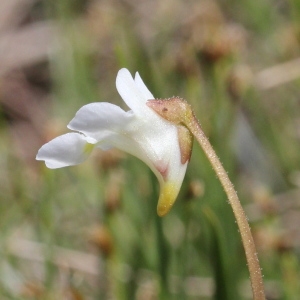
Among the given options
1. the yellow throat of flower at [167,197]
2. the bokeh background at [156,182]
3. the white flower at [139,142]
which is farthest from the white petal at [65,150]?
→ the bokeh background at [156,182]

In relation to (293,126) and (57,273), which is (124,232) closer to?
(57,273)

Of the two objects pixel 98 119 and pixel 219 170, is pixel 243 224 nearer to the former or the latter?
pixel 219 170

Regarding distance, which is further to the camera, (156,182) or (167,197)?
(156,182)

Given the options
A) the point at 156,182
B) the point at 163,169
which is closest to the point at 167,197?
the point at 163,169

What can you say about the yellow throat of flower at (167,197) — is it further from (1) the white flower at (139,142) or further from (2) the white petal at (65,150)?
(2) the white petal at (65,150)

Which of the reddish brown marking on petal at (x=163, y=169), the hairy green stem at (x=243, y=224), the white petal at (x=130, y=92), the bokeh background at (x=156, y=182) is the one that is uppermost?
the bokeh background at (x=156, y=182)

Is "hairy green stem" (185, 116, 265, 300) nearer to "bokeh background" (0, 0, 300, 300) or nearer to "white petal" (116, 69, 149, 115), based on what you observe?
"white petal" (116, 69, 149, 115)

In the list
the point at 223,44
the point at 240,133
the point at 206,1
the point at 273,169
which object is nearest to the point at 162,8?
the point at 206,1
